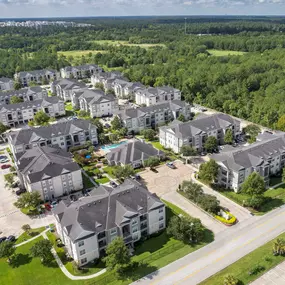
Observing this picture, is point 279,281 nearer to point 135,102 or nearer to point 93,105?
point 93,105

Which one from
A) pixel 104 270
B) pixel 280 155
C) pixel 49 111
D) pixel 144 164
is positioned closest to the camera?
pixel 104 270

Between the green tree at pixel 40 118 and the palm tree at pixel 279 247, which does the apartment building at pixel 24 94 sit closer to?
the green tree at pixel 40 118

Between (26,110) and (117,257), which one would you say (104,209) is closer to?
(117,257)

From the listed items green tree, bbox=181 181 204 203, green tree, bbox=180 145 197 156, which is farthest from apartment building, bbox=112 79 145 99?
green tree, bbox=181 181 204 203

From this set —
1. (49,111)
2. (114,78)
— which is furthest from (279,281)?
(114,78)

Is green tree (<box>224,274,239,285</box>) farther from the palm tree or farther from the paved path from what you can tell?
the palm tree
